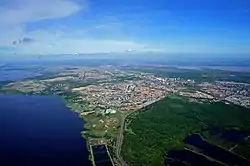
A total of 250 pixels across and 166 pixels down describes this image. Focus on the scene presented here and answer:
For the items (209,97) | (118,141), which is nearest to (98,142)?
(118,141)

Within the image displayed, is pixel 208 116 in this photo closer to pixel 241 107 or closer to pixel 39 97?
pixel 241 107

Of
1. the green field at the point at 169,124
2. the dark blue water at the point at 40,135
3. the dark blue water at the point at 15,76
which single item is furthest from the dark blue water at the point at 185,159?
the dark blue water at the point at 15,76

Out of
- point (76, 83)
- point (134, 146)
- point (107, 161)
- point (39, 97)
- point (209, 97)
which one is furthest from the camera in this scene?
point (76, 83)

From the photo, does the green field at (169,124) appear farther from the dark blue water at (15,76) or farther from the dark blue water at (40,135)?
the dark blue water at (15,76)

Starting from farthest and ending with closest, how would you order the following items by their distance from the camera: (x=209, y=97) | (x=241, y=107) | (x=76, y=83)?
(x=76, y=83), (x=209, y=97), (x=241, y=107)

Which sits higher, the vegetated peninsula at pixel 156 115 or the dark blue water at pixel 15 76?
the vegetated peninsula at pixel 156 115

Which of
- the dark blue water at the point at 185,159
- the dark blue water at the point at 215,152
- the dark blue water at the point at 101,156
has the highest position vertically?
the dark blue water at the point at 215,152

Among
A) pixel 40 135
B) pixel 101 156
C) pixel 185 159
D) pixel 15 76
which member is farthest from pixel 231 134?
pixel 15 76

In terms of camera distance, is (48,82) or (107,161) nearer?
(107,161)
